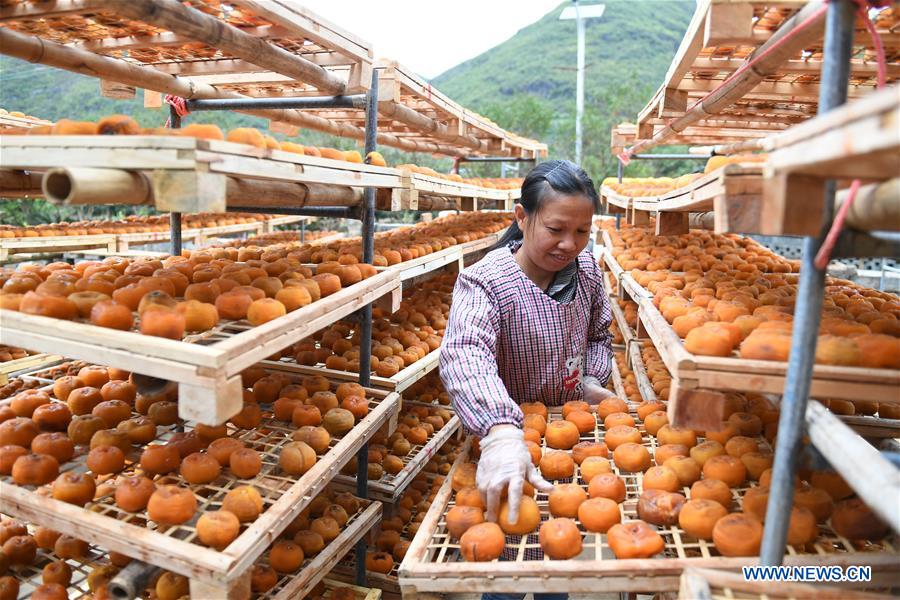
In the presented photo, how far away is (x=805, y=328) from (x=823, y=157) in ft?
1.56

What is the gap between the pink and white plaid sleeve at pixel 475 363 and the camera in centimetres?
219

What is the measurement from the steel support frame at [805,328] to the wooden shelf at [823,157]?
0.07 m

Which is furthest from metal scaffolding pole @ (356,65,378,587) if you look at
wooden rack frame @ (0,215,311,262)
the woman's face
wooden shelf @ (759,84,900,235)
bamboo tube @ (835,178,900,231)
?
wooden rack frame @ (0,215,311,262)

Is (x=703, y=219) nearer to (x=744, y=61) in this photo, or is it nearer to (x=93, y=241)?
(x=744, y=61)

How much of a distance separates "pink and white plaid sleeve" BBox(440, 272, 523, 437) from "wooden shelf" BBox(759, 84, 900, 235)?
1.12 meters

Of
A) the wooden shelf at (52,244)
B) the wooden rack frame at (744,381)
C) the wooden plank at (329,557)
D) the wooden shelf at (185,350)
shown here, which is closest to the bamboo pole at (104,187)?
the wooden shelf at (185,350)

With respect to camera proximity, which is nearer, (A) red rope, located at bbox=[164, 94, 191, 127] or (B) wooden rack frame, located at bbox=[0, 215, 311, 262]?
(A) red rope, located at bbox=[164, 94, 191, 127]

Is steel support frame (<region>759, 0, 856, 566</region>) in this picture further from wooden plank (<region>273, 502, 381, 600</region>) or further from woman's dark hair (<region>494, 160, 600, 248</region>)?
wooden plank (<region>273, 502, 381, 600</region>)

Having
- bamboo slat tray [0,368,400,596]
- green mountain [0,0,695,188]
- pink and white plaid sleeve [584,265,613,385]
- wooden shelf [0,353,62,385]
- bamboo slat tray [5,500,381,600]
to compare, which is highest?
green mountain [0,0,695,188]

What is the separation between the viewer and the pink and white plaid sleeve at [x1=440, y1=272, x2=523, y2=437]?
2.19 metres

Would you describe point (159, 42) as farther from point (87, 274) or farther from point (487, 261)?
point (487, 261)

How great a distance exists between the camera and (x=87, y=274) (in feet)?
8.44

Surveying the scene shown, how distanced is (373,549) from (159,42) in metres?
3.05

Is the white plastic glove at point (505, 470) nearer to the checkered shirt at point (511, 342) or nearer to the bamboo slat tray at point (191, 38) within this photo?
the checkered shirt at point (511, 342)
